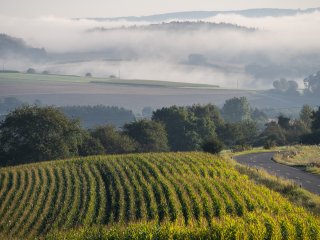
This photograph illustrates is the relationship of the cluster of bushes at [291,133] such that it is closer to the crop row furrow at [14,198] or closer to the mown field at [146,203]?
the mown field at [146,203]

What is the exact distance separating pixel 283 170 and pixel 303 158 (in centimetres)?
1327

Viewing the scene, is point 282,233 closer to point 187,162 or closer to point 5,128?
point 187,162

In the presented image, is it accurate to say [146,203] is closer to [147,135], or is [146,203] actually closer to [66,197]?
[66,197]

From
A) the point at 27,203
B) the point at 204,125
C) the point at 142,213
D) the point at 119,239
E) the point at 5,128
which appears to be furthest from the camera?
the point at 204,125

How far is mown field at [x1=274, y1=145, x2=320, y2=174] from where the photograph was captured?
65.2 metres

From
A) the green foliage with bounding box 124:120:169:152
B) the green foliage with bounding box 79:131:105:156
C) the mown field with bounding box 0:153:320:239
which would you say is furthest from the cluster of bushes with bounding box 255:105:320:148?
the mown field with bounding box 0:153:320:239

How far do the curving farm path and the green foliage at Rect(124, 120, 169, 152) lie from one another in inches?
1594

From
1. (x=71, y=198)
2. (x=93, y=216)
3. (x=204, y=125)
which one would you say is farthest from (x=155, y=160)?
(x=204, y=125)

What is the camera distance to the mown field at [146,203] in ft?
107

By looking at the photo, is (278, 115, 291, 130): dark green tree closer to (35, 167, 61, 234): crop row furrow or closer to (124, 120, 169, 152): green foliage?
(124, 120, 169, 152): green foliage

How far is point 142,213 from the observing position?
43125 mm

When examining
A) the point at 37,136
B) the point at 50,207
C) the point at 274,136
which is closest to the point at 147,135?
the point at 37,136

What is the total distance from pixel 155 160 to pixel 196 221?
23745 mm

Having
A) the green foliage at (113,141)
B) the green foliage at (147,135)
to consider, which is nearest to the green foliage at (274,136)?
the green foliage at (147,135)
